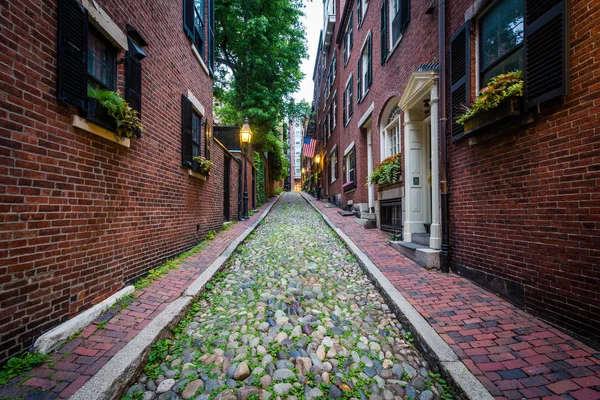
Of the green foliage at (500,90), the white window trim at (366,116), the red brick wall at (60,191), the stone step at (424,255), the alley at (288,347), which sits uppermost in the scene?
the white window trim at (366,116)

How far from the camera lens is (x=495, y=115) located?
3.61 m

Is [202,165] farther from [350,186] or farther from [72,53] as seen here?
[350,186]

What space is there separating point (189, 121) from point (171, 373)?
551 cm

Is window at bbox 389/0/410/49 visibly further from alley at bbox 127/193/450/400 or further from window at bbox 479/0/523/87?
alley at bbox 127/193/450/400

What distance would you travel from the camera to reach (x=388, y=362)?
105 inches

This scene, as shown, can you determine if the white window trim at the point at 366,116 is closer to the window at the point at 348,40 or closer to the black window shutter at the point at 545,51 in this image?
the window at the point at 348,40

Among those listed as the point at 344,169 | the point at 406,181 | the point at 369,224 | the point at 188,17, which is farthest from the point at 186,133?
the point at 344,169

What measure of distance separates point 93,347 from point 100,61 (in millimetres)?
3629

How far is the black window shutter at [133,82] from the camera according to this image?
405 cm

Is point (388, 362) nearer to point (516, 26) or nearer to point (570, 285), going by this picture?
point (570, 285)

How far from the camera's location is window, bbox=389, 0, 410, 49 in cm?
700

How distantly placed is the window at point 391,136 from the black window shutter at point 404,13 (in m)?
2.05

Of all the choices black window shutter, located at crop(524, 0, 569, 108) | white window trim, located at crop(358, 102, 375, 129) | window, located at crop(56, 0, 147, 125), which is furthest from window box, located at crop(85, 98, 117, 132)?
white window trim, located at crop(358, 102, 375, 129)

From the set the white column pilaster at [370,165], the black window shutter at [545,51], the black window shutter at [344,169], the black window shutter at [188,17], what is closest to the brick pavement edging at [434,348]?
the black window shutter at [545,51]
